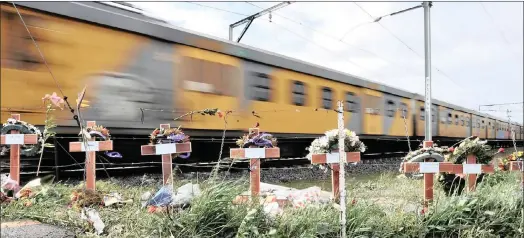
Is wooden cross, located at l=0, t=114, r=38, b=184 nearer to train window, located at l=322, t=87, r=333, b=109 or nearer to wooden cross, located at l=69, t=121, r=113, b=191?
wooden cross, located at l=69, t=121, r=113, b=191

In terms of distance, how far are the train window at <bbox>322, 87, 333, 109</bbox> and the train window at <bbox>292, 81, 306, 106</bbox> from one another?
55 centimetres

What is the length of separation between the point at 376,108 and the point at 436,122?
4.20m

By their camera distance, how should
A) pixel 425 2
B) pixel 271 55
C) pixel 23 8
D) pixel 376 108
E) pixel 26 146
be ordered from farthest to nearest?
pixel 376 108, pixel 425 2, pixel 271 55, pixel 23 8, pixel 26 146

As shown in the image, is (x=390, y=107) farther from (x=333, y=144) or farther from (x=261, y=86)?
(x=333, y=144)

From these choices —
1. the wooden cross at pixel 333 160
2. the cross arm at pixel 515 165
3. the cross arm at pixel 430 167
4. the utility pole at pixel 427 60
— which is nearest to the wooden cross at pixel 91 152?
the wooden cross at pixel 333 160

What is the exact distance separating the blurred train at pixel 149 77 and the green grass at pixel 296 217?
1.53 m

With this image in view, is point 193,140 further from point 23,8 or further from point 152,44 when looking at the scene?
point 23,8

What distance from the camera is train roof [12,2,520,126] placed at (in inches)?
203

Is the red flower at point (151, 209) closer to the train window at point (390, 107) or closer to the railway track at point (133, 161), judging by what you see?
the railway track at point (133, 161)

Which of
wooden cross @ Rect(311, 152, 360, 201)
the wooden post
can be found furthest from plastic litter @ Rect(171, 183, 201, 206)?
the wooden post

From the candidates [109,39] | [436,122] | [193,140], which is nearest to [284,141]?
[193,140]

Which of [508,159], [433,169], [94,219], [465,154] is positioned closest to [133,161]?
[94,219]

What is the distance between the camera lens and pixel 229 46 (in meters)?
7.17

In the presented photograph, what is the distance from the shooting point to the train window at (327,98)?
8.66 metres
